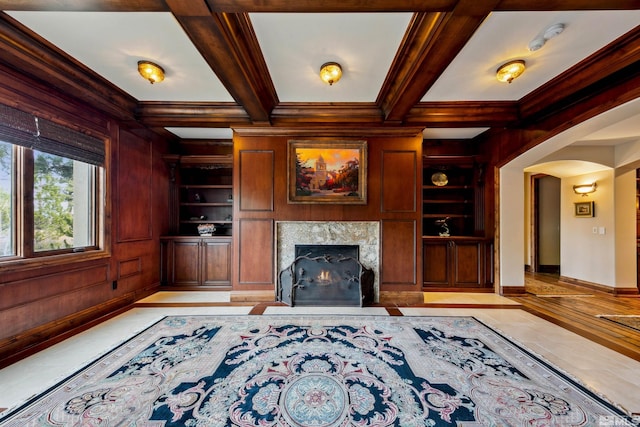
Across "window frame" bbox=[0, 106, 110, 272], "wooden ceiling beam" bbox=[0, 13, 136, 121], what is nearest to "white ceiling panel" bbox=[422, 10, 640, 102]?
"wooden ceiling beam" bbox=[0, 13, 136, 121]

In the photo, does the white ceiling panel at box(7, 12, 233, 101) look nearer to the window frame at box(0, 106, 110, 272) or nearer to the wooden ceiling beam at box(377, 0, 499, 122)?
the window frame at box(0, 106, 110, 272)

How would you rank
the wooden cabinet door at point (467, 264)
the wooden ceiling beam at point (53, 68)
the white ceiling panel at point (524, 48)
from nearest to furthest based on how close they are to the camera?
the white ceiling panel at point (524, 48), the wooden ceiling beam at point (53, 68), the wooden cabinet door at point (467, 264)

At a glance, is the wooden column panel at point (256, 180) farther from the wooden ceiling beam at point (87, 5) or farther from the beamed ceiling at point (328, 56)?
the wooden ceiling beam at point (87, 5)

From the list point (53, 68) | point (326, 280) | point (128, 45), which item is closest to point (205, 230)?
point (326, 280)

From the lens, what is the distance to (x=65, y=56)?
2465mm

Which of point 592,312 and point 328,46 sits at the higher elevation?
point 328,46

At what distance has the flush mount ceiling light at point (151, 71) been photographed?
2572 millimetres

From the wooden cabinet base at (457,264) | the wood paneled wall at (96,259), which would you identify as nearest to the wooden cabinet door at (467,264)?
the wooden cabinet base at (457,264)

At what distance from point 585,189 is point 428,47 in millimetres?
5089

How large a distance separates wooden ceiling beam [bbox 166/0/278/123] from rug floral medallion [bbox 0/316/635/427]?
2.76 m

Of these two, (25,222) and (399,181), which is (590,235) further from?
(25,222)

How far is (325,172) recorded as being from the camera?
390 centimetres

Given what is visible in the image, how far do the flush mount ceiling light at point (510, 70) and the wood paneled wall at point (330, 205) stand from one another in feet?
4.34

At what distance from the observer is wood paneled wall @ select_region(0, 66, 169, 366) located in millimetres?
2365
